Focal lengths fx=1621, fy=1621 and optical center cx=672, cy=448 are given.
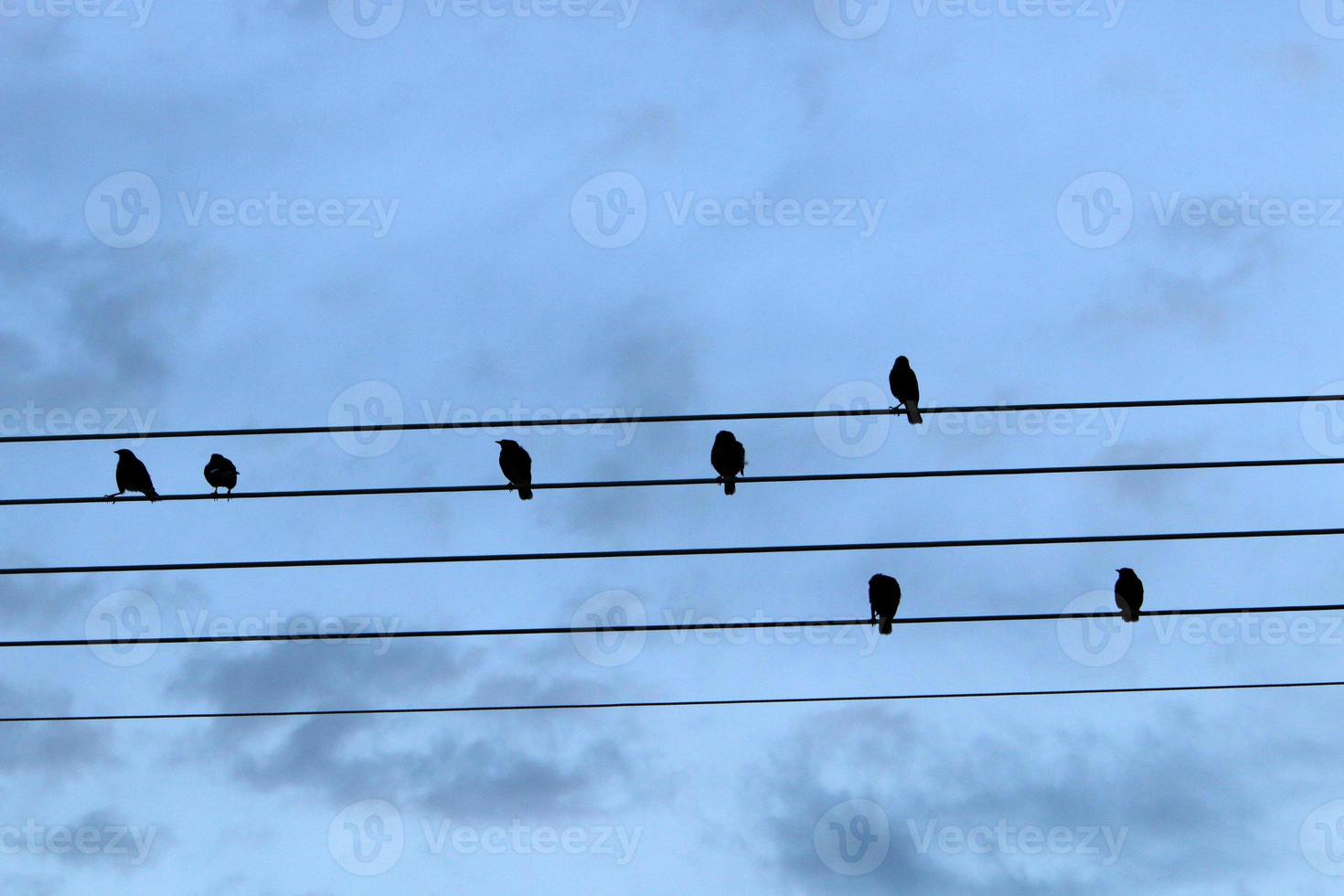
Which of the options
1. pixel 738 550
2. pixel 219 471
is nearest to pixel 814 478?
pixel 738 550

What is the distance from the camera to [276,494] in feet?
37.4

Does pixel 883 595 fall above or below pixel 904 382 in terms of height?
below

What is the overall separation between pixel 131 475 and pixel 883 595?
7.49 m

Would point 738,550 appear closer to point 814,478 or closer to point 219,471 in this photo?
point 814,478

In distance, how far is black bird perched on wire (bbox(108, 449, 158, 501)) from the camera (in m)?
16.0

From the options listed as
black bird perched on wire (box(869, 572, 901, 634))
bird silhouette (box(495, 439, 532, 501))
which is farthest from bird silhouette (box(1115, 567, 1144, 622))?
bird silhouette (box(495, 439, 532, 501))

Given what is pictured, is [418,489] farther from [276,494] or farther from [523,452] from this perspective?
[523,452]

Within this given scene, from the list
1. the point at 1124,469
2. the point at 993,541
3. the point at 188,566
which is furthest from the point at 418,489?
the point at 1124,469

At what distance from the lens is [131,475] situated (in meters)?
16.0

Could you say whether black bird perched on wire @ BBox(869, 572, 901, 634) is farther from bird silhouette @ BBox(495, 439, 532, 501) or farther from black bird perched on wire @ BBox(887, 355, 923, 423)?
bird silhouette @ BBox(495, 439, 532, 501)

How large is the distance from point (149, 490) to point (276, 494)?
17.5 feet

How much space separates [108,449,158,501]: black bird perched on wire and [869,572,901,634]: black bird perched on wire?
23.3 feet

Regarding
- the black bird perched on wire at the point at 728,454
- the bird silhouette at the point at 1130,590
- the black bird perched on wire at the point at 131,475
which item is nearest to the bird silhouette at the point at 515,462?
the black bird perched on wire at the point at 728,454

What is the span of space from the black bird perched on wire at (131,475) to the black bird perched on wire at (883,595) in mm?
7115
